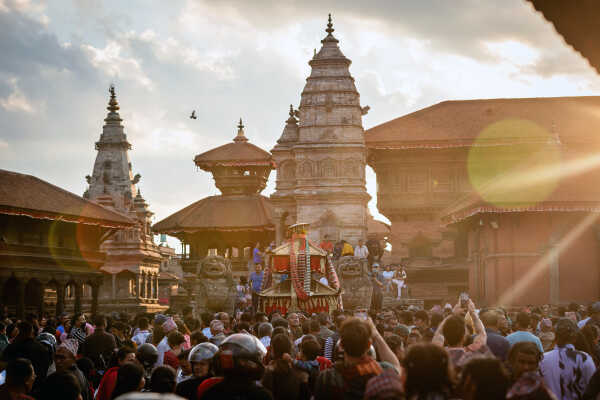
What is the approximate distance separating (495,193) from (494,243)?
191cm

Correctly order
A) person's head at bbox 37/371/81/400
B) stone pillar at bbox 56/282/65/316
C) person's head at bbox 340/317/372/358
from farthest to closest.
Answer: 1. stone pillar at bbox 56/282/65/316
2. person's head at bbox 37/371/81/400
3. person's head at bbox 340/317/372/358

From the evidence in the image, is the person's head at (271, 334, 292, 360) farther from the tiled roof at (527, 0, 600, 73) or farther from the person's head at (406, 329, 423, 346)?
the person's head at (406, 329, 423, 346)

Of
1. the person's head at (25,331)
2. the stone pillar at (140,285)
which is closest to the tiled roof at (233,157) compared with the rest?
the stone pillar at (140,285)

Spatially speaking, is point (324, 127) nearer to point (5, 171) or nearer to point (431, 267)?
point (431, 267)

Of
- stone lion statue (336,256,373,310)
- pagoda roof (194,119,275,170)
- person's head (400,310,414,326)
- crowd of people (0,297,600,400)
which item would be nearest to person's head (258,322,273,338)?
crowd of people (0,297,600,400)

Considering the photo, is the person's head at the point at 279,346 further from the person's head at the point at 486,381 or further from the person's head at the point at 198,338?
the person's head at the point at 198,338

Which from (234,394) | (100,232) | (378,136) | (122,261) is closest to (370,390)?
(234,394)

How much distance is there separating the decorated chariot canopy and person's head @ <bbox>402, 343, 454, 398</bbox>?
59.7 feet

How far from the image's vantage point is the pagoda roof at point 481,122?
159 feet

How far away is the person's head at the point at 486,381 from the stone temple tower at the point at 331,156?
1748 inches

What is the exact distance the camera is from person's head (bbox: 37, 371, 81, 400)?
256 inches

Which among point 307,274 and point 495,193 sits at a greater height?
point 495,193

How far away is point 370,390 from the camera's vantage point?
497 centimetres

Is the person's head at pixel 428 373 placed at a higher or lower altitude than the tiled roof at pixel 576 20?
lower
